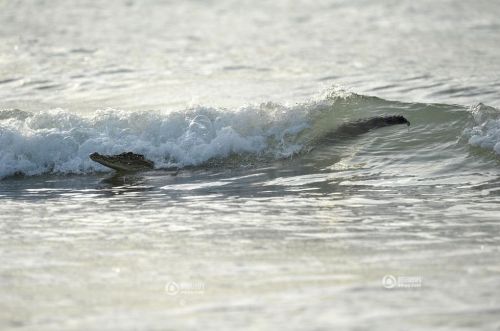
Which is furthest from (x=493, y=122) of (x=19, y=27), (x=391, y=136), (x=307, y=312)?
(x=19, y=27)

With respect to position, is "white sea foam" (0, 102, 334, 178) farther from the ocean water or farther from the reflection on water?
the reflection on water

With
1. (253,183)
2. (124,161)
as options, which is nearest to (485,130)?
(253,183)

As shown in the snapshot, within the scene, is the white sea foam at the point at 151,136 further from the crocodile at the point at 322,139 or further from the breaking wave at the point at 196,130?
the crocodile at the point at 322,139
